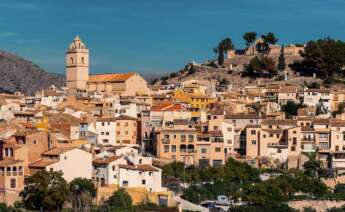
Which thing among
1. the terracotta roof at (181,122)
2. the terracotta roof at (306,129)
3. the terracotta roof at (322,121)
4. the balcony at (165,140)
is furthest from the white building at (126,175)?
the terracotta roof at (322,121)

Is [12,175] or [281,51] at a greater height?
[281,51]

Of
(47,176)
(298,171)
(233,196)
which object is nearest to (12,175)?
(47,176)

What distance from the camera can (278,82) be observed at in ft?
219

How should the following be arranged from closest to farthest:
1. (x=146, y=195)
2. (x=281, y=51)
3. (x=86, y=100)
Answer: (x=146, y=195) → (x=86, y=100) → (x=281, y=51)

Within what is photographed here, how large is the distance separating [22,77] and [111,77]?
2481 centimetres

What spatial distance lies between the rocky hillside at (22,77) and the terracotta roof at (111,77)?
1763 centimetres

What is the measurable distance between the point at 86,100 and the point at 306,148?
15.2 meters

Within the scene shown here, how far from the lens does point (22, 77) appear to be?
85688 millimetres

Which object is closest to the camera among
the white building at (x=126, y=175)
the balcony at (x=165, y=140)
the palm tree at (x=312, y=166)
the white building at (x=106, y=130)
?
the white building at (x=126, y=175)

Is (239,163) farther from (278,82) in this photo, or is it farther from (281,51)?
(281,51)

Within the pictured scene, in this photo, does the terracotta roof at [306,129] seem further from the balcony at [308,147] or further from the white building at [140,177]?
the white building at [140,177]

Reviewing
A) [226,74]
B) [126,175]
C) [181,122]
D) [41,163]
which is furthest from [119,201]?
[226,74]

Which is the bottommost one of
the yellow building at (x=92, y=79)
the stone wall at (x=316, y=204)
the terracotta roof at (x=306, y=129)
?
the stone wall at (x=316, y=204)

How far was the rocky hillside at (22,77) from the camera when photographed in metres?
82.7
